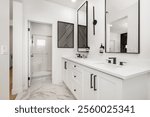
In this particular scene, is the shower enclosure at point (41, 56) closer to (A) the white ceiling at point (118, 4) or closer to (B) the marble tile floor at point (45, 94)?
(B) the marble tile floor at point (45, 94)

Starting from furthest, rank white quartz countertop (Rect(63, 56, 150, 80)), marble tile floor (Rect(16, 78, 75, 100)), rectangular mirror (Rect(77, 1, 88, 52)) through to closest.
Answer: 1. rectangular mirror (Rect(77, 1, 88, 52))
2. marble tile floor (Rect(16, 78, 75, 100))
3. white quartz countertop (Rect(63, 56, 150, 80))

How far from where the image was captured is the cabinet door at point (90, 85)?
130 centimetres

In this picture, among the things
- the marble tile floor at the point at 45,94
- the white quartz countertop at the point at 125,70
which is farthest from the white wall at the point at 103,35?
the marble tile floor at the point at 45,94

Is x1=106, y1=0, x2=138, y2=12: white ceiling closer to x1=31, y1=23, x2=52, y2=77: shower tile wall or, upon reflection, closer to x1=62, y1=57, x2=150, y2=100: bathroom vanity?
x1=62, y1=57, x2=150, y2=100: bathroom vanity

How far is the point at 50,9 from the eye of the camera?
304 centimetres

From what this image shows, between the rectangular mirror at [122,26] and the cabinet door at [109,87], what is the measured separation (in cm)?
64

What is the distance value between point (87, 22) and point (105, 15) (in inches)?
32.6

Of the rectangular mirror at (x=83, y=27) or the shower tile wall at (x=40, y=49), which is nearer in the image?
the rectangular mirror at (x=83, y=27)

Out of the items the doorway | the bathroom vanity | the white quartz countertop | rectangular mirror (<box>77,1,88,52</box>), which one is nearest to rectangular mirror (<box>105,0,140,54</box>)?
the white quartz countertop

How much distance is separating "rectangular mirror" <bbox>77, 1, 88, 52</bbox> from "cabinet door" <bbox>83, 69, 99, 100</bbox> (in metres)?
1.32

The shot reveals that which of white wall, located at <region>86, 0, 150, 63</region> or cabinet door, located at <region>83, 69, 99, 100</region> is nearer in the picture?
A: white wall, located at <region>86, 0, 150, 63</region>

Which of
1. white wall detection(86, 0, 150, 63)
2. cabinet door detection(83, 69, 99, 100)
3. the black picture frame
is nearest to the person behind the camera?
white wall detection(86, 0, 150, 63)

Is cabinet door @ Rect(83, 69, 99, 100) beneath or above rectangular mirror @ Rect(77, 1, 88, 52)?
beneath

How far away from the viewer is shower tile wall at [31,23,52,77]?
426cm
